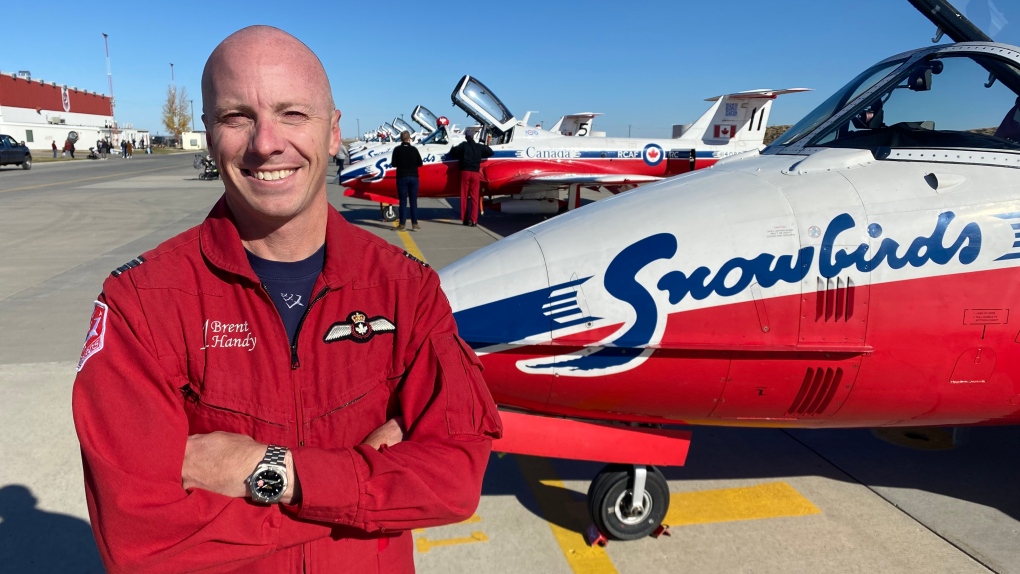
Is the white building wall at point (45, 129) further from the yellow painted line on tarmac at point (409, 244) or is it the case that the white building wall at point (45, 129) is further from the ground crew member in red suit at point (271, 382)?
the ground crew member in red suit at point (271, 382)

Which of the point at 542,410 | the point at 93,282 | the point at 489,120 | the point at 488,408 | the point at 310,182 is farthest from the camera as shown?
the point at 489,120

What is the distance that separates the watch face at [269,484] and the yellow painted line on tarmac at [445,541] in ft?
7.02

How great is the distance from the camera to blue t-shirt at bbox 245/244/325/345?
1.48 m

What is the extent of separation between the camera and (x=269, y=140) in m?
1.33

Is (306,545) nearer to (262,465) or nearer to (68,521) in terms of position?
(262,465)

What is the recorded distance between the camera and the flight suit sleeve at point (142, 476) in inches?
47.6

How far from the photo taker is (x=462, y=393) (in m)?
1.51

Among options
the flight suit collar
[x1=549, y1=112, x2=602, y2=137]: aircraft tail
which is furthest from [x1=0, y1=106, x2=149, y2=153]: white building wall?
the flight suit collar

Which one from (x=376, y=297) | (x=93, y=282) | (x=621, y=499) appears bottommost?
(x=93, y=282)

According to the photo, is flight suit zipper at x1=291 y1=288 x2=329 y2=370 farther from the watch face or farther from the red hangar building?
the red hangar building

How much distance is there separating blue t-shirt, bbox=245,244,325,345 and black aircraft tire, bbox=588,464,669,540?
2217 millimetres

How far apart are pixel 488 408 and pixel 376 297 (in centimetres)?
39

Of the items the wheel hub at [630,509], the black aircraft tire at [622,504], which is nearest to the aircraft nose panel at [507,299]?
the black aircraft tire at [622,504]

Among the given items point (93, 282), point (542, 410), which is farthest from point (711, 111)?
point (542, 410)
